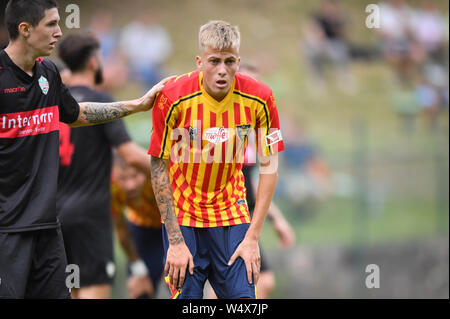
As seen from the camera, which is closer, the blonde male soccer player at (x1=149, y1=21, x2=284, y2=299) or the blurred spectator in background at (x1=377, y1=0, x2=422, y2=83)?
the blonde male soccer player at (x1=149, y1=21, x2=284, y2=299)

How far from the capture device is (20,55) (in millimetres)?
3914

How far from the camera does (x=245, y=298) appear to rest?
13.3 ft

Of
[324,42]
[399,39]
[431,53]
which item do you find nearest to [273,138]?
[324,42]

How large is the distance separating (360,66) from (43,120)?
14559mm

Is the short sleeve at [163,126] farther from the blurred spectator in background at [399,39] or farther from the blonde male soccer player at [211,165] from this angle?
the blurred spectator in background at [399,39]

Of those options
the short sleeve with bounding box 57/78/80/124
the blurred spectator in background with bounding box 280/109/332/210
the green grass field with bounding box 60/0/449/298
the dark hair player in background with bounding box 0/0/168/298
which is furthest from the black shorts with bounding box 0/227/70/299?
the blurred spectator in background with bounding box 280/109/332/210

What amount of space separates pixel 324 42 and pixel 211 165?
1279 centimetres

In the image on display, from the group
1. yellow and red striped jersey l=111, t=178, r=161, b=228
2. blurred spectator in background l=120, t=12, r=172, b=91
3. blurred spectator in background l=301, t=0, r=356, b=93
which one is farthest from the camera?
blurred spectator in background l=301, t=0, r=356, b=93

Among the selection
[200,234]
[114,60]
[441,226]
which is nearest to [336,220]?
[441,226]

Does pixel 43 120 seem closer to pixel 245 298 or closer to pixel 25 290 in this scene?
pixel 25 290

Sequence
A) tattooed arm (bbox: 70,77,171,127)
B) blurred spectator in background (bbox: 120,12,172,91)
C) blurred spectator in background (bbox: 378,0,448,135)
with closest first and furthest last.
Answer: tattooed arm (bbox: 70,77,171,127) → blurred spectator in background (bbox: 120,12,172,91) → blurred spectator in background (bbox: 378,0,448,135)

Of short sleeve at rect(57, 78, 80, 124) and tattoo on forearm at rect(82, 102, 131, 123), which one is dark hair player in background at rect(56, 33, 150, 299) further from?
short sleeve at rect(57, 78, 80, 124)

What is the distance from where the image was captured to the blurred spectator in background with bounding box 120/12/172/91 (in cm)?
1344

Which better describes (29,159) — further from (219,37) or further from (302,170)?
(302,170)
